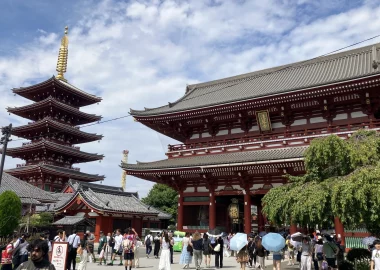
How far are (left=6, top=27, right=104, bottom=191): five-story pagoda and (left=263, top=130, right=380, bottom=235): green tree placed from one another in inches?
1524

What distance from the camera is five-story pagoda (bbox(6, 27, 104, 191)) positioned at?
4641 centimetres

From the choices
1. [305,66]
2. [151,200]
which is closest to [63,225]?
[305,66]

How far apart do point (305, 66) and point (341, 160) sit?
17.9m

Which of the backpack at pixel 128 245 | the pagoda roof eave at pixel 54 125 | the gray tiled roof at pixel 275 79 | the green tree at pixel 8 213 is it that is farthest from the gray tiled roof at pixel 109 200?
the backpack at pixel 128 245

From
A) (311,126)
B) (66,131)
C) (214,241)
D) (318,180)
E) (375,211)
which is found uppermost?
(66,131)

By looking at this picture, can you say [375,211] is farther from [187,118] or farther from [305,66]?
[305,66]

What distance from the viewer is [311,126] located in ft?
71.7

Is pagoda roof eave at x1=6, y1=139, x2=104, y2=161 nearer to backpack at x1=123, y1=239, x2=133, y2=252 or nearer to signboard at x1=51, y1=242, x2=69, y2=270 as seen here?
backpack at x1=123, y1=239, x2=133, y2=252

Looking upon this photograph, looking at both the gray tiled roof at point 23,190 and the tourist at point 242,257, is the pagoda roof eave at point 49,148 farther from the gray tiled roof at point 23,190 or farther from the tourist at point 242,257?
the tourist at point 242,257

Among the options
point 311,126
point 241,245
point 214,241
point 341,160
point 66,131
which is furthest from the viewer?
point 66,131

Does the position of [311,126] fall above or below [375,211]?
above

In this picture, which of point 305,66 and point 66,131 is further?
point 66,131

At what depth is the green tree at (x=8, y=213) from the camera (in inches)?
910

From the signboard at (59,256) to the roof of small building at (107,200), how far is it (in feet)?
60.7
